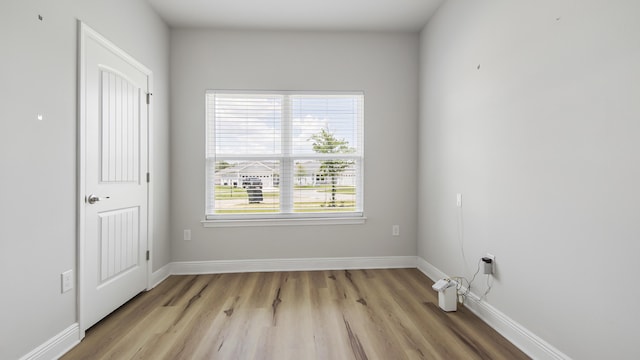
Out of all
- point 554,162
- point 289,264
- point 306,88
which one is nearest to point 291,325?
point 289,264

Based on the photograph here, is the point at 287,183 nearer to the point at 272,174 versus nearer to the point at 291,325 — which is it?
the point at 272,174

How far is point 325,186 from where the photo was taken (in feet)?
11.9

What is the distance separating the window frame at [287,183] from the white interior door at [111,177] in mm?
717

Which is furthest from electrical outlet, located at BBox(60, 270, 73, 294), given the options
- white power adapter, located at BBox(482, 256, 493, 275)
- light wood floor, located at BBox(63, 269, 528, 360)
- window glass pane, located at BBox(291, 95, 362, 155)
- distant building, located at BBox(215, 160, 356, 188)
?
white power adapter, located at BBox(482, 256, 493, 275)

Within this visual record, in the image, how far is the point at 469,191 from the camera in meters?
2.55

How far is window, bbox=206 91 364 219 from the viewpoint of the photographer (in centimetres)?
348

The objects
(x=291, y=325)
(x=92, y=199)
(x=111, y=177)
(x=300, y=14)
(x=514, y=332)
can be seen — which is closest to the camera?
(x=514, y=332)

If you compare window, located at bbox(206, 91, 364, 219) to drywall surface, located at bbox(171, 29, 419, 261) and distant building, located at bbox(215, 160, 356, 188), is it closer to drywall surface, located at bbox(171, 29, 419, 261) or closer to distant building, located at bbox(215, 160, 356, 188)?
distant building, located at bbox(215, 160, 356, 188)

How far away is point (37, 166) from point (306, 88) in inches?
98.8

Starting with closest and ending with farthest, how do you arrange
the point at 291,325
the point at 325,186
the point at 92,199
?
the point at 92,199
the point at 291,325
the point at 325,186

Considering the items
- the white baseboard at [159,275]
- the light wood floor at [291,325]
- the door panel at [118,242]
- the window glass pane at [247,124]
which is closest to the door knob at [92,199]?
the door panel at [118,242]

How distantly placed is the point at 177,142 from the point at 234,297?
5.99 ft

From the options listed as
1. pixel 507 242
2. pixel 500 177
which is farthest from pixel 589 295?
pixel 500 177

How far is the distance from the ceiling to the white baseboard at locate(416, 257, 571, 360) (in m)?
2.80
